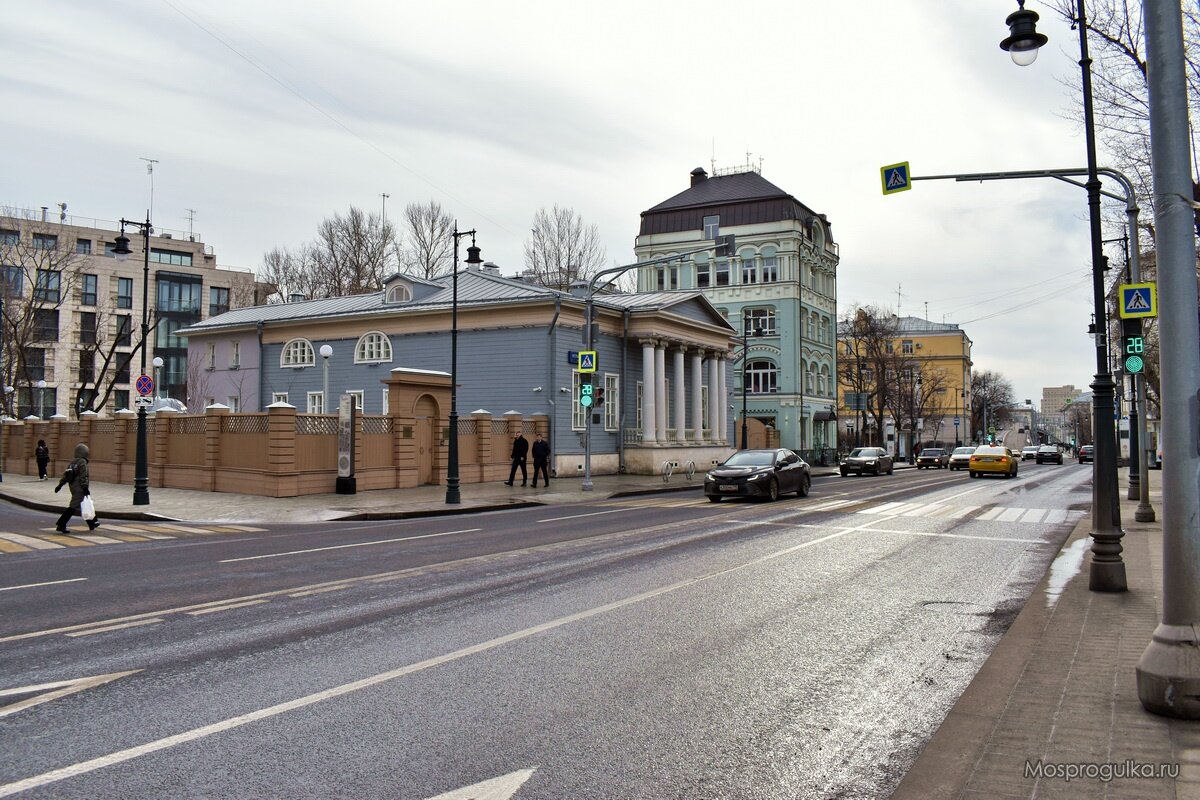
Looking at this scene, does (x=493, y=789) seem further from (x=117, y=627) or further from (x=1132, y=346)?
(x=1132, y=346)

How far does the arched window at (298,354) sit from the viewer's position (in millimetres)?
42156

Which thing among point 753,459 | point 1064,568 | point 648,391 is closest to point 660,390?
point 648,391

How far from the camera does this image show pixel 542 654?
660 centimetres

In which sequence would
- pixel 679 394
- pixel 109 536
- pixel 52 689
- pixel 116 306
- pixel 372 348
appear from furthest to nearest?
pixel 116 306, pixel 679 394, pixel 372 348, pixel 109 536, pixel 52 689

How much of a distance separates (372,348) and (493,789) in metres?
37.4

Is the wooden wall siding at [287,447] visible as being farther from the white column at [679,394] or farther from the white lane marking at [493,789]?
the white lane marking at [493,789]

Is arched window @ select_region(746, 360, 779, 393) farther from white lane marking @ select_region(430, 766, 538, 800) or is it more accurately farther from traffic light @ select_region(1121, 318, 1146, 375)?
white lane marking @ select_region(430, 766, 538, 800)

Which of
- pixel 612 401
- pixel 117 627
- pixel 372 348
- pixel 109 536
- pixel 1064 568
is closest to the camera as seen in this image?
pixel 117 627

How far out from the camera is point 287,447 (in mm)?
23297

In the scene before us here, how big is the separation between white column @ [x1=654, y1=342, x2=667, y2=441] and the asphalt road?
25358mm

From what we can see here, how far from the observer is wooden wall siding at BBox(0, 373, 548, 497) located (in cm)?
2369

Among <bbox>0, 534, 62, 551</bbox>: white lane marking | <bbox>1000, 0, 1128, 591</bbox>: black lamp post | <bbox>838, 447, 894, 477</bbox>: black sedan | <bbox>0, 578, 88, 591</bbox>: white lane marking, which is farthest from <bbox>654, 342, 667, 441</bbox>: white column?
<bbox>0, 578, 88, 591</bbox>: white lane marking

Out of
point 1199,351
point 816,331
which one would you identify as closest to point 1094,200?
point 1199,351

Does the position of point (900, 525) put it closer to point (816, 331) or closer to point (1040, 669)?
point (1040, 669)
